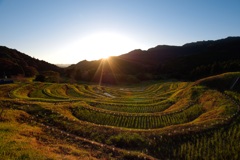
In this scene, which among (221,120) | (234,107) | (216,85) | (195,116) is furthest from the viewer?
(216,85)

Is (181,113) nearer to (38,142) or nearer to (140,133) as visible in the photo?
(140,133)

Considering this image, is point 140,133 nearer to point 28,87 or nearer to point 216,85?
point 216,85

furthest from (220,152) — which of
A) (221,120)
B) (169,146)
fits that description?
(221,120)

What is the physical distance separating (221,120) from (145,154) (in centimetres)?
1431

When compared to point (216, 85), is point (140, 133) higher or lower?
lower

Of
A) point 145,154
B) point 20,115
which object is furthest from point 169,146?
point 20,115

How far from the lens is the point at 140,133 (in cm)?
2889

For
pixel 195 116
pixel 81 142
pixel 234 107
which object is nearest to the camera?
pixel 81 142

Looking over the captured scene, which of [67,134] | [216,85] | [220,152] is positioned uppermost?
[216,85]

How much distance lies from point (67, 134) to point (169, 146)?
12.9m

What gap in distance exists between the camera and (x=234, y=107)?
3609cm

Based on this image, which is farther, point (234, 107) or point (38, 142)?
point (234, 107)

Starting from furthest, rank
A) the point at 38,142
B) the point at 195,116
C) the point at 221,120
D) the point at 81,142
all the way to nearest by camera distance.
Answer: the point at 195,116 < the point at 221,120 < the point at 81,142 < the point at 38,142

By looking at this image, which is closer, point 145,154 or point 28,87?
point 145,154
